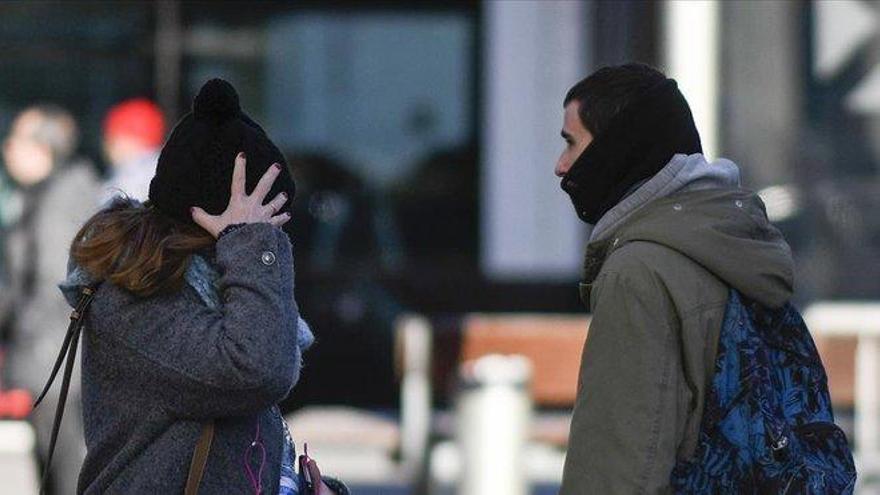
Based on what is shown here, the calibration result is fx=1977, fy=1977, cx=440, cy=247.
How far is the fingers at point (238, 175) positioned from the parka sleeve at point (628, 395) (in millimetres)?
629

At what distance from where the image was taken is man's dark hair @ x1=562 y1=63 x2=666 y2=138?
342cm

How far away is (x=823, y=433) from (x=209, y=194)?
1114 millimetres

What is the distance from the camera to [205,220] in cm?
328

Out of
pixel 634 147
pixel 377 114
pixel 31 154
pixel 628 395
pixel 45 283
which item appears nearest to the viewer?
pixel 628 395

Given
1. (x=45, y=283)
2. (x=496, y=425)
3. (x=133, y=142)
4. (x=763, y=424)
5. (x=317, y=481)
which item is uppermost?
(x=133, y=142)

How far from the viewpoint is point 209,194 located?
3.28m

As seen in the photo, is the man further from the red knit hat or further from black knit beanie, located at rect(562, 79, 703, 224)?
the red knit hat

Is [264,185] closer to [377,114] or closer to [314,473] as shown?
[314,473]

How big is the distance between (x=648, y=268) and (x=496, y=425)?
4.47m

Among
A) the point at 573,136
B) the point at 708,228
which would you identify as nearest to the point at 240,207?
the point at 573,136

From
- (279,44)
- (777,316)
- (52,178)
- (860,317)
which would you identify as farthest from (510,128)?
(777,316)

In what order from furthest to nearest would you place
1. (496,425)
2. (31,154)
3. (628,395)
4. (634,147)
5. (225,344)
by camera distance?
(31,154) < (496,425) < (634,147) < (628,395) < (225,344)

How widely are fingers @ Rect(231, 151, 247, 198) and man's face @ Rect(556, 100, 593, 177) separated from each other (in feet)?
1.90

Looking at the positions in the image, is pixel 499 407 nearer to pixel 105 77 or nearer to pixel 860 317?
pixel 860 317
